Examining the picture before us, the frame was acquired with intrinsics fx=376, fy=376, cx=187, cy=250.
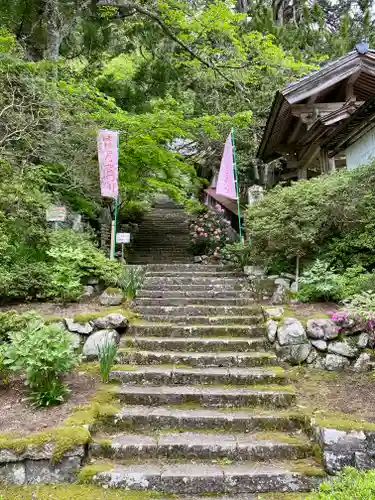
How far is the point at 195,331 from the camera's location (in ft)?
20.0

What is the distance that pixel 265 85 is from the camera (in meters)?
14.0

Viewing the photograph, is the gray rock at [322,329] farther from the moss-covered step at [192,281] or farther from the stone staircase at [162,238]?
the stone staircase at [162,238]

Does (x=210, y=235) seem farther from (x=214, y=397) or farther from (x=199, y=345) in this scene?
(x=214, y=397)

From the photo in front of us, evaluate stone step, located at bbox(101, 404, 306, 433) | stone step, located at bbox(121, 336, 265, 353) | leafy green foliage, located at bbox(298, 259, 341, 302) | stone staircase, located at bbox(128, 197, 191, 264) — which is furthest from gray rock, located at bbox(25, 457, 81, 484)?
stone staircase, located at bbox(128, 197, 191, 264)

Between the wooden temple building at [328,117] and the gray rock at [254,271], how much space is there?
10.7 feet

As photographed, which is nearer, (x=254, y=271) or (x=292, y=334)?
(x=292, y=334)

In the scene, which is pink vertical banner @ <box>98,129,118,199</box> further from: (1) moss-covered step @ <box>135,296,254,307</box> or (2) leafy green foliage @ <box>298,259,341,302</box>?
(2) leafy green foliage @ <box>298,259,341,302</box>

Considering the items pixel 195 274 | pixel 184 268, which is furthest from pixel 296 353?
pixel 184 268

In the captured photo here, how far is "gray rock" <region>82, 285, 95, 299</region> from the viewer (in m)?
7.08

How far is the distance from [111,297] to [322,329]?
359 centimetres

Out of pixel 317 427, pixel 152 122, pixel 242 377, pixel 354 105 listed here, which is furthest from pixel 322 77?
pixel 317 427

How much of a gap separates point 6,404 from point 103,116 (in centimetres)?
675

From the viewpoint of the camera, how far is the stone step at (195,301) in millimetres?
7109

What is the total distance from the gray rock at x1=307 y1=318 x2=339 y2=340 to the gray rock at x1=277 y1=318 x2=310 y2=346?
11 centimetres
